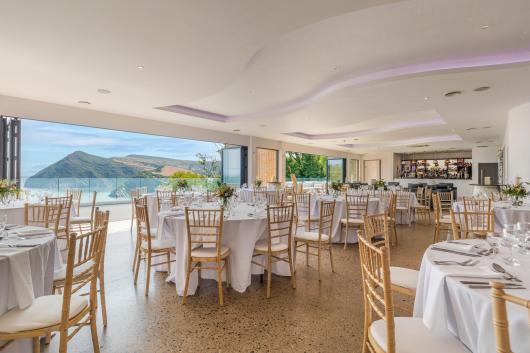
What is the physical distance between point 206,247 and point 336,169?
16.1 meters

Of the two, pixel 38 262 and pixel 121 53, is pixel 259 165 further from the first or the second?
pixel 38 262

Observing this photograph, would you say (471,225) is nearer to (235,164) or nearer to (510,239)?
(510,239)

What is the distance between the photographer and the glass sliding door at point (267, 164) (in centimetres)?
1325

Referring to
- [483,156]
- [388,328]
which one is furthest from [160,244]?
[483,156]

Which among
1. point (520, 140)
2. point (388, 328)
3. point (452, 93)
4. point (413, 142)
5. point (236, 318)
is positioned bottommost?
point (236, 318)

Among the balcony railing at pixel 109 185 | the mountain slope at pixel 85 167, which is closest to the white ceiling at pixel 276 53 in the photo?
the balcony railing at pixel 109 185

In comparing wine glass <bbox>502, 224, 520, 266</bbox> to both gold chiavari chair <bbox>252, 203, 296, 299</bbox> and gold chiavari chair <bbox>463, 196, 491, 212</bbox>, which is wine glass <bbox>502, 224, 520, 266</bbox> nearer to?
gold chiavari chair <bbox>252, 203, 296, 299</bbox>

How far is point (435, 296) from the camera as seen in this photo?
4.93 feet

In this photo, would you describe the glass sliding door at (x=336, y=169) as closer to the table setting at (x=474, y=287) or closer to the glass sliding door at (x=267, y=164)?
the glass sliding door at (x=267, y=164)

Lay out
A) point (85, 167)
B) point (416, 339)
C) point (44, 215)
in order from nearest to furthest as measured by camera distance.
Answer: point (416, 339) → point (44, 215) → point (85, 167)

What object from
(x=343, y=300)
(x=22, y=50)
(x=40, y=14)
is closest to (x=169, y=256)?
(x=343, y=300)

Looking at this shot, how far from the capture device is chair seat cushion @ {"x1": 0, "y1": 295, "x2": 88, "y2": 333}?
1.66 m

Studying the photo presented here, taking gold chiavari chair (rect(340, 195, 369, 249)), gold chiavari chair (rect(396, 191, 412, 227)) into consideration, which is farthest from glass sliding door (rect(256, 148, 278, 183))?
gold chiavari chair (rect(340, 195, 369, 249))

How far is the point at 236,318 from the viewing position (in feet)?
9.05
